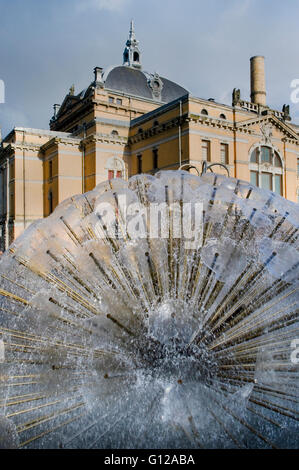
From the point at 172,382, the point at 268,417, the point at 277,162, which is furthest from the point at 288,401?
the point at 277,162

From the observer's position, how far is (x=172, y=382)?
10.8 ft

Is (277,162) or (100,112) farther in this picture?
(100,112)

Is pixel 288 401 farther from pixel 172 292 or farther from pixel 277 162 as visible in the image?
pixel 277 162

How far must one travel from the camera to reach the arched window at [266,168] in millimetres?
26422

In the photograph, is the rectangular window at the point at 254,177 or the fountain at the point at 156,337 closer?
the fountain at the point at 156,337

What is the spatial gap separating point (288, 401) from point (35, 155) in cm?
3007

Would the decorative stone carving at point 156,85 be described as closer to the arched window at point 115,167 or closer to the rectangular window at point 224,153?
the arched window at point 115,167

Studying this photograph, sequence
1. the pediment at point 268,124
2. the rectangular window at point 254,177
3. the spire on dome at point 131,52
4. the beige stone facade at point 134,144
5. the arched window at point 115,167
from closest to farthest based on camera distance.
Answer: the beige stone facade at point 134,144, the pediment at point 268,124, the rectangular window at point 254,177, the arched window at point 115,167, the spire on dome at point 131,52

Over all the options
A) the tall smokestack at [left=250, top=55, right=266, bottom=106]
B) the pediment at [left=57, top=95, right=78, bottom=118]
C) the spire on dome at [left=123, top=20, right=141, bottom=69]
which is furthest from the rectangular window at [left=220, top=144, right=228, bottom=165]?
the spire on dome at [left=123, top=20, right=141, bottom=69]

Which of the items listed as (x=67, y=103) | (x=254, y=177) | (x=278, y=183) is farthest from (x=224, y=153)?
(x=67, y=103)

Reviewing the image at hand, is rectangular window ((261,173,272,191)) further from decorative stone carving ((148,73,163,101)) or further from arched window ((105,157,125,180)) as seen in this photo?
decorative stone carving ((148,73,163,101))

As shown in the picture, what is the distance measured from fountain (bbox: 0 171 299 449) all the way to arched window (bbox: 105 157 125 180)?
24.8 metres

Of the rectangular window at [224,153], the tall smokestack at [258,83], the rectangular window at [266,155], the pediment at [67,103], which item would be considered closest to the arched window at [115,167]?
the rectangular window at [224,153]

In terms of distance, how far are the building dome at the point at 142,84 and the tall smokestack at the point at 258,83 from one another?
28.2 ft
